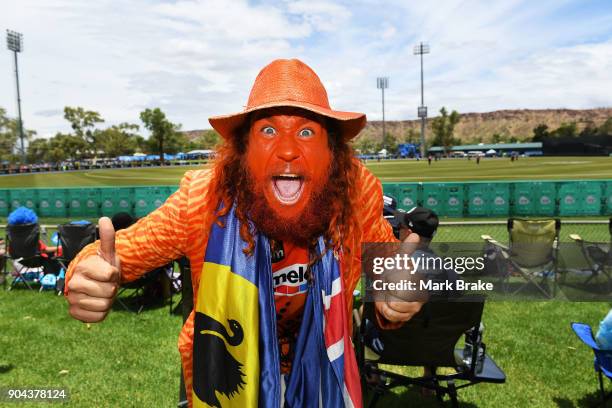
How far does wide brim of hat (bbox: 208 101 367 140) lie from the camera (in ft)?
6.21

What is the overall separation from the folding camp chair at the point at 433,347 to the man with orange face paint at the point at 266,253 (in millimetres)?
1131

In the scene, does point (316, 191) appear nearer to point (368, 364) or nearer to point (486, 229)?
point (368, 364)

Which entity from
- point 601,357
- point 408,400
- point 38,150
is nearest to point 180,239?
point 408,400

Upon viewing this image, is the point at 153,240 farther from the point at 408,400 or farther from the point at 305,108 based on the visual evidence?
the point at 408,400

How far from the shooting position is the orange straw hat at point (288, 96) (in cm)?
193

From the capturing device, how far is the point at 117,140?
3984 inches

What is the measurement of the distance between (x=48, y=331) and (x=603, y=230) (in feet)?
40.5

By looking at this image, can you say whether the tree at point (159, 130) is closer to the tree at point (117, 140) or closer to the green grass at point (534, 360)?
the tree at point (117, 140)

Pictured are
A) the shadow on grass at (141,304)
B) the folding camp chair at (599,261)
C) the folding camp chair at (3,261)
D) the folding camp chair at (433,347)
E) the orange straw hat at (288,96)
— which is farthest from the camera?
the folding camp chair at (3,261)

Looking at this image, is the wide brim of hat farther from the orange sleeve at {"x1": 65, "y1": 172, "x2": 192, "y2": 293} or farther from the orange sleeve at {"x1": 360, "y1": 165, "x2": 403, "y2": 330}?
the orange sleeve at {"x1": 65, "y1": 172, "x2": 192, "y2": 293}

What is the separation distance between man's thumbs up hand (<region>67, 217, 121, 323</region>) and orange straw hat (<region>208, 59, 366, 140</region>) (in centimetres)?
74

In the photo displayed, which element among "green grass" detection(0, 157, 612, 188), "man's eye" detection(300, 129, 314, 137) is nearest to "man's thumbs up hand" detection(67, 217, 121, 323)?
"man's eye" detection(300, 129, 314, 137)

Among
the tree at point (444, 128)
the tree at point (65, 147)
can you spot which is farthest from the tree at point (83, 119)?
the tree at point (444, 128)

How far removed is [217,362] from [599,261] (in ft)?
20.7
